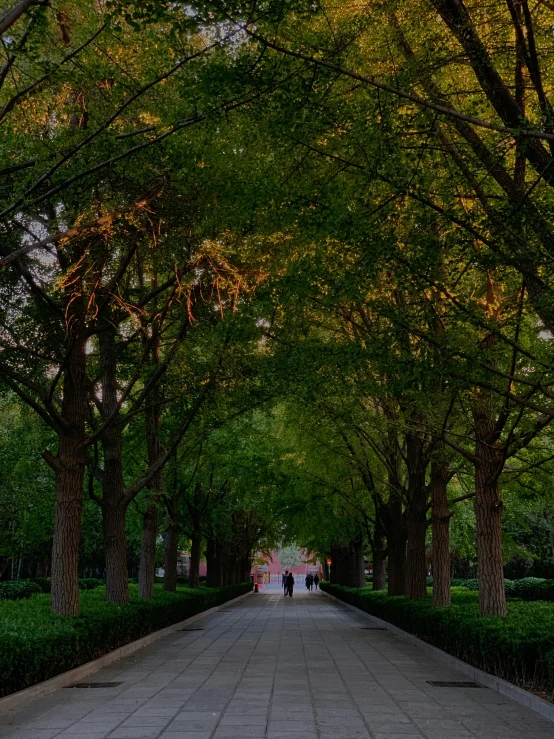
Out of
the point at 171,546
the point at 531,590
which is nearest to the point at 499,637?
the point at 171,546

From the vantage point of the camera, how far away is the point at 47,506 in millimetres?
27375

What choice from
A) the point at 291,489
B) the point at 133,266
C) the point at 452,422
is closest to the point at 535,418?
the point at 452,422

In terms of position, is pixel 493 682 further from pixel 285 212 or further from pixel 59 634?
pixel 285 212

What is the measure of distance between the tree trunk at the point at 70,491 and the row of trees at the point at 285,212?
1.7 inches

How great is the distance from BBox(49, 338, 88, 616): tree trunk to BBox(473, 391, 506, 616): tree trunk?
23.6 feet

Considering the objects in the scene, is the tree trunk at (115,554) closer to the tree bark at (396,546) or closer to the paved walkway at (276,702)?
the paved walkway at (276,702)

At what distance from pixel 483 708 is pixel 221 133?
337 inches

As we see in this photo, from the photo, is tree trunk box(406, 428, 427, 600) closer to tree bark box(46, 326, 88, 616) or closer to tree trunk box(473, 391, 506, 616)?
tree trunk box(473, 391, 506, 616)

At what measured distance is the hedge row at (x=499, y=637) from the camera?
27.8ft

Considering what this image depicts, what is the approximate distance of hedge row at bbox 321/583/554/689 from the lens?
8.46 meters

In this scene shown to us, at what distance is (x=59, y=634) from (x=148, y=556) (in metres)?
9.63

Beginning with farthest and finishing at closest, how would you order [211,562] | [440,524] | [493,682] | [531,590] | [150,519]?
[211,562] < [531,590] < [150,519] < [440,524] < [493,682]

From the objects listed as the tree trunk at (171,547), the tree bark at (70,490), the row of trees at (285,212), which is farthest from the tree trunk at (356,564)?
the tree bark at (70,490)

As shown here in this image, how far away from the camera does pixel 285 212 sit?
29.9 ft
